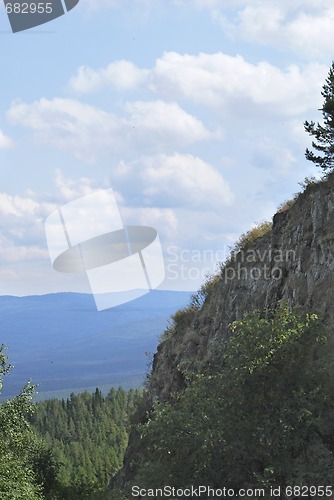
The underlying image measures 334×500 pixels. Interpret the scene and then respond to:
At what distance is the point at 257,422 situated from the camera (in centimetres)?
1847

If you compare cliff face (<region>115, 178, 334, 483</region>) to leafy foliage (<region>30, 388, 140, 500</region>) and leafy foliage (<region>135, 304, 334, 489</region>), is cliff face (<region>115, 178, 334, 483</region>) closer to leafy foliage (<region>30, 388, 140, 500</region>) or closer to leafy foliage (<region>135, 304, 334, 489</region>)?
leafy foliage (<region>135, 304, 334, 489</region>)

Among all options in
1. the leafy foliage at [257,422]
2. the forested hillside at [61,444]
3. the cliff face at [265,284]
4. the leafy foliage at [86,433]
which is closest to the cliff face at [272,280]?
the cliff face at [265,284]

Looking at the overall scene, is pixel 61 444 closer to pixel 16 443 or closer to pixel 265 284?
pixel 16 443

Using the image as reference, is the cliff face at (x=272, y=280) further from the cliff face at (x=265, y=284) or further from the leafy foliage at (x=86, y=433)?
the leafy foliage at (x=86, y=433)

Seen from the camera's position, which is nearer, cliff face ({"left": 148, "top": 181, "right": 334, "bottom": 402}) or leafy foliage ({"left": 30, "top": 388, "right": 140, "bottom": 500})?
cliff face ({"left": 148, "top": 181, "right": 334, "bottom": 402})

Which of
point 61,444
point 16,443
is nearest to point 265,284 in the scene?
point 16,443

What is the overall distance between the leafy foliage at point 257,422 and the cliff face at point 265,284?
4.37m

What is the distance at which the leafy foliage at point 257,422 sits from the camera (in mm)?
17828

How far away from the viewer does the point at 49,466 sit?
46.7 m

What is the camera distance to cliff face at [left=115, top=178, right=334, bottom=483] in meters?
27.4

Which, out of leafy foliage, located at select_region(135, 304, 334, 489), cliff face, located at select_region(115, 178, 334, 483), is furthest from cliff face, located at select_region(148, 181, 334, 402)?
leafy foliage, located at select_region(135, 304, 334, 489)

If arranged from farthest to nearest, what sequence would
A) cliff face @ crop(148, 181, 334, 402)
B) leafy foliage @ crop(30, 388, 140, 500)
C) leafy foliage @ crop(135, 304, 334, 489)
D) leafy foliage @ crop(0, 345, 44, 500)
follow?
leafy foliage @ crop(30, 388, 140, 500) → cliff face @ crop(148, 181, 334, 402) → leafy foliage @ crop(0, 345, 44, 500) → leafy foliage @ crop(135, 304, 334, 489)

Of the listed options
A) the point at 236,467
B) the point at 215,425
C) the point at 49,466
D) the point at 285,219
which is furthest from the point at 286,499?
the point at 49,466

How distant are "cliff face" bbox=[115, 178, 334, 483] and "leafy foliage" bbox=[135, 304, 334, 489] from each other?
4373 millimetres
